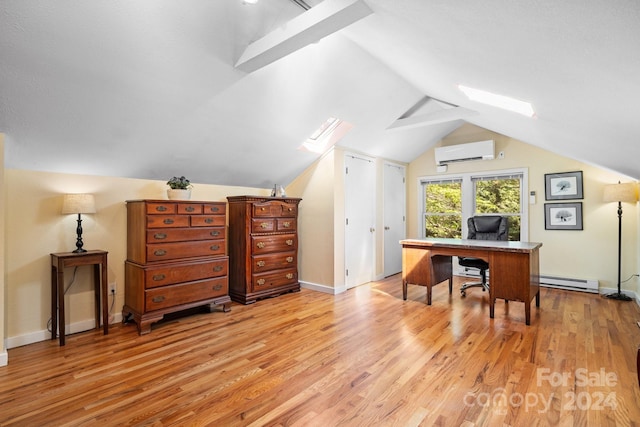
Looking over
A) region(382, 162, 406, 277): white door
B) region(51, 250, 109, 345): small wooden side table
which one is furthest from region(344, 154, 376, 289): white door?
region(51, 250, 109, 345): small wooden side table

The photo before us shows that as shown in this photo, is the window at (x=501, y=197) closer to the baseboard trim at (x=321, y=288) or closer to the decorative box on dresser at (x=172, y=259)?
the baseboard trim at (x=321, y=288)

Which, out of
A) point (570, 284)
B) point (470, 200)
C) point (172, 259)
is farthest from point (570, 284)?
point (172, 259)

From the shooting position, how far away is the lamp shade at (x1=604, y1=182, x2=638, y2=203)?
3.91 m

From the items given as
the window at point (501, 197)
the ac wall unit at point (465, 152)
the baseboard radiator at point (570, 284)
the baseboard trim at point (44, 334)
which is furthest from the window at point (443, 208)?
the baseboard trim at point (44, 334)

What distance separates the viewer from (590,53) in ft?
4.27

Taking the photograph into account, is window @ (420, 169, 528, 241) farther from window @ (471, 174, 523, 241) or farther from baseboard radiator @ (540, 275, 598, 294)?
baseboard radiator @ (540, 275, 598, 294)

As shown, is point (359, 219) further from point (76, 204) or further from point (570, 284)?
point (76, 204)

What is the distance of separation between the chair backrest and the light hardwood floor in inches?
41.0

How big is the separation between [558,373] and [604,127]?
70.0 inches

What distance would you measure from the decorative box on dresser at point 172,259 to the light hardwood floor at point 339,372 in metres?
0.22

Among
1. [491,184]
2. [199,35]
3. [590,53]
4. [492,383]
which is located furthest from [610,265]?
[199,35]

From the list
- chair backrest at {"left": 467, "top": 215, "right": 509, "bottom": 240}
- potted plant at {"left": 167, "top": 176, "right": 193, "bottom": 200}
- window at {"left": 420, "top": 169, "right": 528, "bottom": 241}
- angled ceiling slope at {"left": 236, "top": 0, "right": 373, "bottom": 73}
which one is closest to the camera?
angled ceiling slope at {"left": 236, "top": 0, "right": 373, "bottom": 73}

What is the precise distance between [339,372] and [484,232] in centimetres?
306

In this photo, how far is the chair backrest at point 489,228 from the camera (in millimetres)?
4098
